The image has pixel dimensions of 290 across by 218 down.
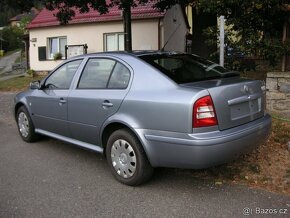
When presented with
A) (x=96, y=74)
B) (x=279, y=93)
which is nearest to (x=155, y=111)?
(x=96, y=74)

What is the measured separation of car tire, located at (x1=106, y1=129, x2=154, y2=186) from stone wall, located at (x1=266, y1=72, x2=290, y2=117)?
12.5ft

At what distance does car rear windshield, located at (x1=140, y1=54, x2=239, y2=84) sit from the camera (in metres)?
4.51

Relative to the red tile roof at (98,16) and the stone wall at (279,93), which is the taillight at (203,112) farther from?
the red tile roof at (98,16)

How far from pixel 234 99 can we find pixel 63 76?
2666mm

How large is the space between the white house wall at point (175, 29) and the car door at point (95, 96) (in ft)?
41.4

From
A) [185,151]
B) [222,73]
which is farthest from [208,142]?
[222,73]

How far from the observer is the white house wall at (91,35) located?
17969 mm

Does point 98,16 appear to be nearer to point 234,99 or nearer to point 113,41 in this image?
point 113,41

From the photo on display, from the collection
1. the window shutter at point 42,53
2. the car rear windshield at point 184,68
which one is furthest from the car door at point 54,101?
the window shutter at point 42,53

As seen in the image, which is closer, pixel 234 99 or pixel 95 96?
pixel 234 99

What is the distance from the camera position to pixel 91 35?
776 inches

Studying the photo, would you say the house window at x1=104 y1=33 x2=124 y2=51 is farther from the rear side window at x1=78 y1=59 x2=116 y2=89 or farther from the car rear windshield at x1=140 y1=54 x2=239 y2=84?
the car rear windshield at x1=140 y1=54 x2=239 y2=84

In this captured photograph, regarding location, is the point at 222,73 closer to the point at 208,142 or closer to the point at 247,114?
Result: the point at 247,114

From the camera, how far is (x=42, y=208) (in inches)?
160
